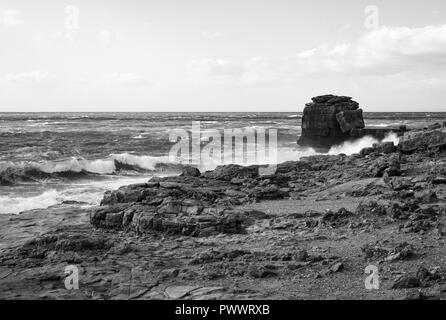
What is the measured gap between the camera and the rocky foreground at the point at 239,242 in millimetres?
7383

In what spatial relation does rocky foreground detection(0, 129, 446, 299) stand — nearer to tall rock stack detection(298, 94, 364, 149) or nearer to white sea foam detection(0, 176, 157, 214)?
white sea foam detection(0, 176, 157, 214)

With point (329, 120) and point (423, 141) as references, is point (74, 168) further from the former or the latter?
point (329, 120)

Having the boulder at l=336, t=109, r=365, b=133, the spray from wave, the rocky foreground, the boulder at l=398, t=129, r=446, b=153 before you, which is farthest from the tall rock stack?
the rocky foreground

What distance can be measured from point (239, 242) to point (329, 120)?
3030 centimetres

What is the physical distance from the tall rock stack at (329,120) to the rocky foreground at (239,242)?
22.8 meters

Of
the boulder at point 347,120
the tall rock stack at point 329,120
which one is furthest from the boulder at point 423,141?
the tall rock stack at point 329,120

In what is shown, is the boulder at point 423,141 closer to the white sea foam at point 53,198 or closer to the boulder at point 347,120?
the white sea foam at point 53,198

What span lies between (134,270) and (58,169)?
1774 centimetres

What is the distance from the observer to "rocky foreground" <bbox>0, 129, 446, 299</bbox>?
7383 mm

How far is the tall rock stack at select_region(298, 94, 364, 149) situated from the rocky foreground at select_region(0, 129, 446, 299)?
22763 mm

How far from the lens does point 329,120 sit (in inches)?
1519

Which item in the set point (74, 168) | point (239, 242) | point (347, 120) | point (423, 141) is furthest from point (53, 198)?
point (347, 120)
